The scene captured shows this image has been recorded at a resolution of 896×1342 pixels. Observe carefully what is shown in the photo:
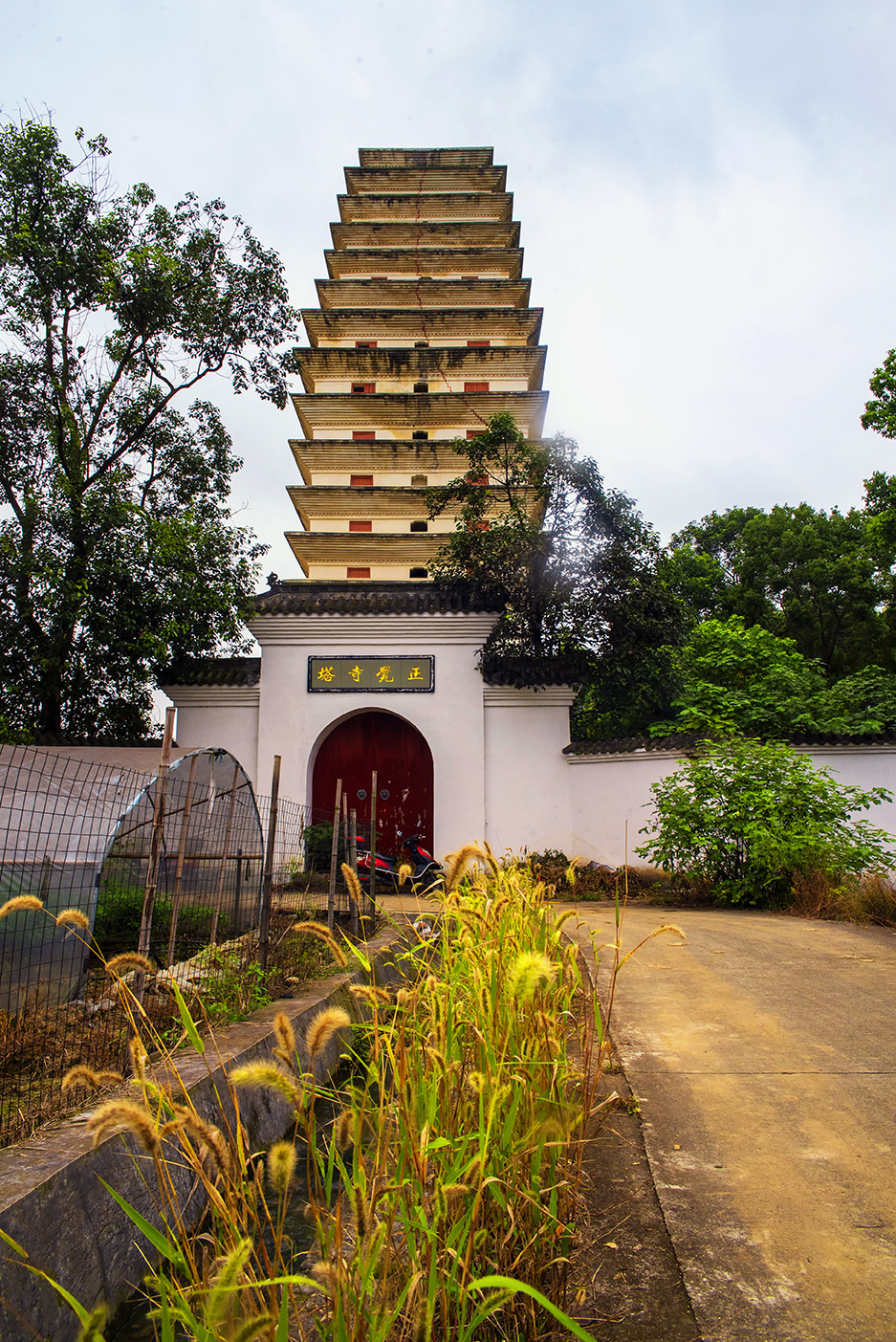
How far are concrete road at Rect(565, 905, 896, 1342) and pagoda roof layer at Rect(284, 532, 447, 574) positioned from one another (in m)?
12.2

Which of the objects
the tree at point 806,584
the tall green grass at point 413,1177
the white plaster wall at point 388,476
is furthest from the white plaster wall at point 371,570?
the tall green grass at point 413,1177

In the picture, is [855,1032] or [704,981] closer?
[855,1032]

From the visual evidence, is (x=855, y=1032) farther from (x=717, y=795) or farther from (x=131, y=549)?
(x=131, y=549)

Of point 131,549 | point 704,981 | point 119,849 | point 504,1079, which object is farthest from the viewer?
point 131,549

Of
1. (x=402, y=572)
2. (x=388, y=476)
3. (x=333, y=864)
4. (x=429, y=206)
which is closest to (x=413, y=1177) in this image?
(x=333, y=864)

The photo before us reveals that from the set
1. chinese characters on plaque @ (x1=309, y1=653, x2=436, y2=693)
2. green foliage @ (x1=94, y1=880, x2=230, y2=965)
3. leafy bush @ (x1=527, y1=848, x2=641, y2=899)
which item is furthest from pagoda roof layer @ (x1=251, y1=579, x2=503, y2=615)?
green foliage @ (x1=94, y1=880, x2=230, y2=965)

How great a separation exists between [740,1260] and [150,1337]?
1538 millimetres

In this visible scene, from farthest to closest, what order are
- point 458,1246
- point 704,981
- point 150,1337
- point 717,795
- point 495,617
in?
1. point 495,617
2. point 717,795
3. point 704,981
4. point 150,1337
5. point 458,1246

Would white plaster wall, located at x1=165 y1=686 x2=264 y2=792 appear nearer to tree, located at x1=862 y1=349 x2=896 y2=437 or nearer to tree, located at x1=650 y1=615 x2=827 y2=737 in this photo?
tree, located at x1=650 y1=615 x2=827 y2=737

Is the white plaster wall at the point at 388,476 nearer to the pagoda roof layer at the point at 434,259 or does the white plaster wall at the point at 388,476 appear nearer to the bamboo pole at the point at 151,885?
the pagoda roof layer at the point at 434,259

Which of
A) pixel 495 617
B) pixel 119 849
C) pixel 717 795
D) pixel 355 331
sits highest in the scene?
pixel 355 331

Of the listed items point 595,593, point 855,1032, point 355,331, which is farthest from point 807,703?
point 355,331

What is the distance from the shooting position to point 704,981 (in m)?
4.58

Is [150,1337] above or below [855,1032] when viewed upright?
below
